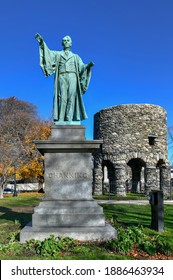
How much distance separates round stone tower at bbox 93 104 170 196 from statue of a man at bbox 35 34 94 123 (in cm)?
1688

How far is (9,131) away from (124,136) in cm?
1169

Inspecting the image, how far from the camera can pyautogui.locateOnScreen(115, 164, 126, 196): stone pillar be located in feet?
74.9

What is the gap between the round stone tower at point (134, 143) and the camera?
938 inches

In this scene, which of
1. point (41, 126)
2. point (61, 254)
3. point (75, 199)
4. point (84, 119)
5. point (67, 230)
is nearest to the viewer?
point (61, 254)

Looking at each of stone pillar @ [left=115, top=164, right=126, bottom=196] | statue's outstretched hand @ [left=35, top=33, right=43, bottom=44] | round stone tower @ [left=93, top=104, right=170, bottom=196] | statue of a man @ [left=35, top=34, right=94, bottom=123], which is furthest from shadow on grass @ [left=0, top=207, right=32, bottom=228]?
round stone tower @ [left=93, top=104, right=170, bottom=196]

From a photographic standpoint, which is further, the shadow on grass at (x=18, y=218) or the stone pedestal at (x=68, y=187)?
the shadow on grass at (x=18, y=218)

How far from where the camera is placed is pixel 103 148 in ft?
81.3

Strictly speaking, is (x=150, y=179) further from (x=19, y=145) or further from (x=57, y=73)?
(x=57, y=73)

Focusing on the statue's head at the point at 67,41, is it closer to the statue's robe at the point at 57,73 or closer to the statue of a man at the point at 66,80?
the statue of a man at the point at 66,80

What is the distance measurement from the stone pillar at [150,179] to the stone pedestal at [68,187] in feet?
57.7

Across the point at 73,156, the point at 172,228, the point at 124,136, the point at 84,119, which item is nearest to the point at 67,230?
the point at 73,156

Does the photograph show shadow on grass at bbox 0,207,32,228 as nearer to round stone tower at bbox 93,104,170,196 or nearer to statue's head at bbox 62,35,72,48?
statue's head at bbox 62,35,72,48

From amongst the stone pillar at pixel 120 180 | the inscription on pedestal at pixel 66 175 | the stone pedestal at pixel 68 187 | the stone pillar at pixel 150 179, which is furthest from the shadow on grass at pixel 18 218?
the stone pillar at pixel 150 179

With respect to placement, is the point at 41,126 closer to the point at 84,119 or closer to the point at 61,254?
the point at 84,119
